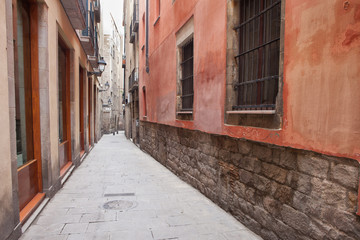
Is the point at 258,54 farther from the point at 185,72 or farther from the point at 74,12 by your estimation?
the point at 74,12

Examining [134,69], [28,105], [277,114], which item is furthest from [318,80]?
[134,69]

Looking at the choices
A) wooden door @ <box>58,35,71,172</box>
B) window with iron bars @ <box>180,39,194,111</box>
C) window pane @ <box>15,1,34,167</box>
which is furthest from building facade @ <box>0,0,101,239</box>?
window with iron bars @ <box>180,39,194,111</box>

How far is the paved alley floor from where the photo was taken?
3.34 meters

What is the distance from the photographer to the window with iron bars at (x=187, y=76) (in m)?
6.18

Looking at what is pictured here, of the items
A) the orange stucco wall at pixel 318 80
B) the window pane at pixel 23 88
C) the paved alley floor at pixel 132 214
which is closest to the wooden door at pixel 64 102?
the paved alley floor at pixel 132 214

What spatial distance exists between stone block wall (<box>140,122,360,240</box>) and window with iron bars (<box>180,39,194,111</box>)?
125cm

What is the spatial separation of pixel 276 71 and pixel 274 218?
1903mm

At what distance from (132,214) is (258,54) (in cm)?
327

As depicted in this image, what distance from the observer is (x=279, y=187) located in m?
2.93

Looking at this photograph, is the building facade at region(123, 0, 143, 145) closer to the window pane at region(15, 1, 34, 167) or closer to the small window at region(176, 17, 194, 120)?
the small window at region(176, 17, 194, 120)

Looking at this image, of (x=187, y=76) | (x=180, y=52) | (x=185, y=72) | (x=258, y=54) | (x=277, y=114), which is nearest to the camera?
(x=277, y=114)

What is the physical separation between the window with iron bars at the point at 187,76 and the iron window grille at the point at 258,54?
2.23 metres

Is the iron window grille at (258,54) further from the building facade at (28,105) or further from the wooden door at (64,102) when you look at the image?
the wooden door at (64,102)

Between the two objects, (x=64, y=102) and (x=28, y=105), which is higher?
(x=64, y=102)
